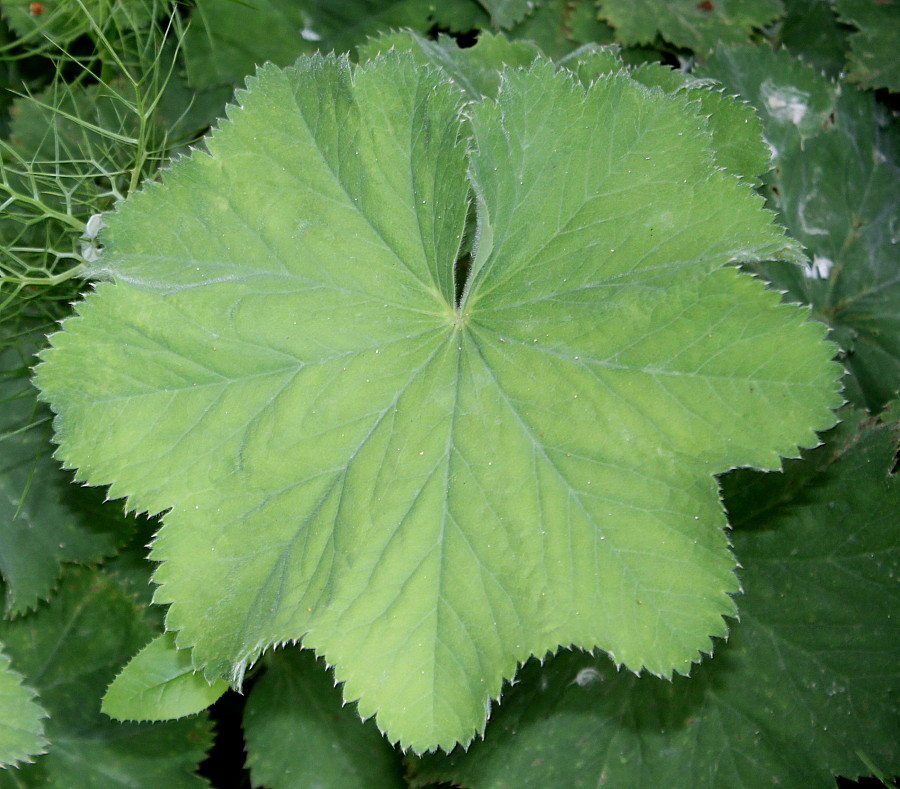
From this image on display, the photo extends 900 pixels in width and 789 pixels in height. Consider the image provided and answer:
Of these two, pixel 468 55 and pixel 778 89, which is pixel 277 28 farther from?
pixel 778 89

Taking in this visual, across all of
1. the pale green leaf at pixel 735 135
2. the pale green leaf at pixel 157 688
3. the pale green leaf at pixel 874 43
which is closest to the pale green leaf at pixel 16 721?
the pale green leaf at pixel 157 688

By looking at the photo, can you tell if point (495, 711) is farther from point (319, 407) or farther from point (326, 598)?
point (319, 407)

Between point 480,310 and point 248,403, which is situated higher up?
point 480,310

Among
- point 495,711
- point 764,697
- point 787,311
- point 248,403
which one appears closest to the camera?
point 787,311

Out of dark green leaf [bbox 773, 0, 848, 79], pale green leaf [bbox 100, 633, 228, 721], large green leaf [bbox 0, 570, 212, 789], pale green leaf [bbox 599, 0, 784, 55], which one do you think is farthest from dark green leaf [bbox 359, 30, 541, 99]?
large green leaf [bbox 0, 570, 212, 789]

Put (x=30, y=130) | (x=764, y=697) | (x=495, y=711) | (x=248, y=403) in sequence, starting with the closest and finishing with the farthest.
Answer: (x=248, y=403) → (x=764, y=697) → (x=495, y=711) → (x=30, y=130)

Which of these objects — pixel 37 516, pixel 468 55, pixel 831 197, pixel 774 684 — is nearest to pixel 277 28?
pixel 468 55

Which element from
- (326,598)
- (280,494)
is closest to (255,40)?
(280,494)
